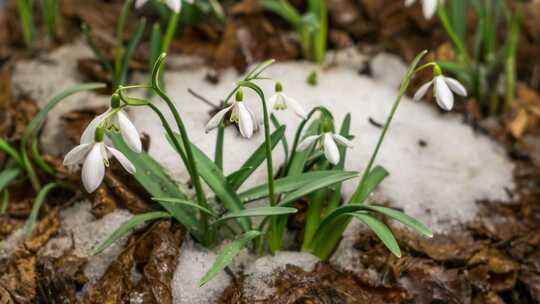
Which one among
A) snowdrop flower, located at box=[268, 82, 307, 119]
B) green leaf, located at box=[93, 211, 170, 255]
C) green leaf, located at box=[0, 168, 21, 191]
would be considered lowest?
green leaf, located at box=[0, 168, 21, 191]

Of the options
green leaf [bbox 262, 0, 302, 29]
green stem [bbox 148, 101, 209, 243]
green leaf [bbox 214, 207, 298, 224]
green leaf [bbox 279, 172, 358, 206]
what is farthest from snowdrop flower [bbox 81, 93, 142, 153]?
green leaf [bbox 262, 0, 302, 29]

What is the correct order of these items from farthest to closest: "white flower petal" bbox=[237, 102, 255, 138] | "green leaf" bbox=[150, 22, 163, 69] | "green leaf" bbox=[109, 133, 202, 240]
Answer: "green leaf" bbox=[150, 22, 163, 69] < "green leaf" bbox=[109, 133, 202, 240] < "white flower petal" bbox=[237, 102, 255, 138]

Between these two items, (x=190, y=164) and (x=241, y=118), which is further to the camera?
(x=190, y=164)

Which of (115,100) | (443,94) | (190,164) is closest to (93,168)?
(115,100)

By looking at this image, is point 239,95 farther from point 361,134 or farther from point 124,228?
point 361,134

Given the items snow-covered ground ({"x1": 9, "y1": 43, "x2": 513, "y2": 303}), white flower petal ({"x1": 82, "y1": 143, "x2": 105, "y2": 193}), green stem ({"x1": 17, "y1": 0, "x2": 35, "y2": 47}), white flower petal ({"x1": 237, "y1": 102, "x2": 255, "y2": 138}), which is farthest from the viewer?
green stem ({"x1": 17, "y1": 0, "x2": 35, "y2": 47})

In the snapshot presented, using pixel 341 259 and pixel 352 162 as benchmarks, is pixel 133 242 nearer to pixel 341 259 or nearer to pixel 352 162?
pixel 341 259

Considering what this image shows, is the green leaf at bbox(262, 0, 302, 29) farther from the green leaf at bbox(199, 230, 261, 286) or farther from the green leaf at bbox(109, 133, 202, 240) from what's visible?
the green leaf at bbox(199, 230, 261, 286)
